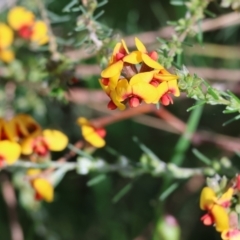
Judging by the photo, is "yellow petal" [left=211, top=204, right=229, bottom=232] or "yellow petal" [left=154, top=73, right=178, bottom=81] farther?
"yellow petal" [left=211, top=204, right=229, bottom=232]

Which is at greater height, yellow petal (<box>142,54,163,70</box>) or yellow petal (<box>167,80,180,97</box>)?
yellow petal (<box>142,54,163,70</box>)

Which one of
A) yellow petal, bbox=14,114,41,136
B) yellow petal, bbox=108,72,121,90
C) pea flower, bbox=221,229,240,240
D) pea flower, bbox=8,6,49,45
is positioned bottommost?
pea flower, bbox=221,229,240,240

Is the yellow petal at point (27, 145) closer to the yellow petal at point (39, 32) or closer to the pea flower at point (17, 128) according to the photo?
the pea flower at point (17, 128)

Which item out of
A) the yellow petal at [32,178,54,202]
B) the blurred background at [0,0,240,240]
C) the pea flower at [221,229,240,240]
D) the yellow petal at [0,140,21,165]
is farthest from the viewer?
the blurred background at [0,0,240,240]

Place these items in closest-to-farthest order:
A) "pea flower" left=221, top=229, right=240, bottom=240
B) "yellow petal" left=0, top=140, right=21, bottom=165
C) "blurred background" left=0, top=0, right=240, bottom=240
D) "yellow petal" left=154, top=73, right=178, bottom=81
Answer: "yellow petal" left=154, top=73, right=178, bottom=81 → "pea flower" left=221, top=229, right=240, bottom=240 → "yellow petal" left=0, top=140, right=21, bottom=165 → "blurred background" left=0, top=0, right=240, bottom=240

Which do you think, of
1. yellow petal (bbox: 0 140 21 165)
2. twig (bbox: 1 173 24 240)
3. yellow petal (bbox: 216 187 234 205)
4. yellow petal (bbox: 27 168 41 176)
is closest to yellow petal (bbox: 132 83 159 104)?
yellow petal (bbox: 216 187 234 205)

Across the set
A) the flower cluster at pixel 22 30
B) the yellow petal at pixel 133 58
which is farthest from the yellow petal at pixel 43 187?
the yellow petal at pixel 133 58

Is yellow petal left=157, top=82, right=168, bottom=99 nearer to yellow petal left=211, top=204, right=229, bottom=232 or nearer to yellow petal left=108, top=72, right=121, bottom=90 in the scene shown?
yellow petal left=108, top=72, right=121, bottom=90

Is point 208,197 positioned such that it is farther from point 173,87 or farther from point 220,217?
point 173,87
